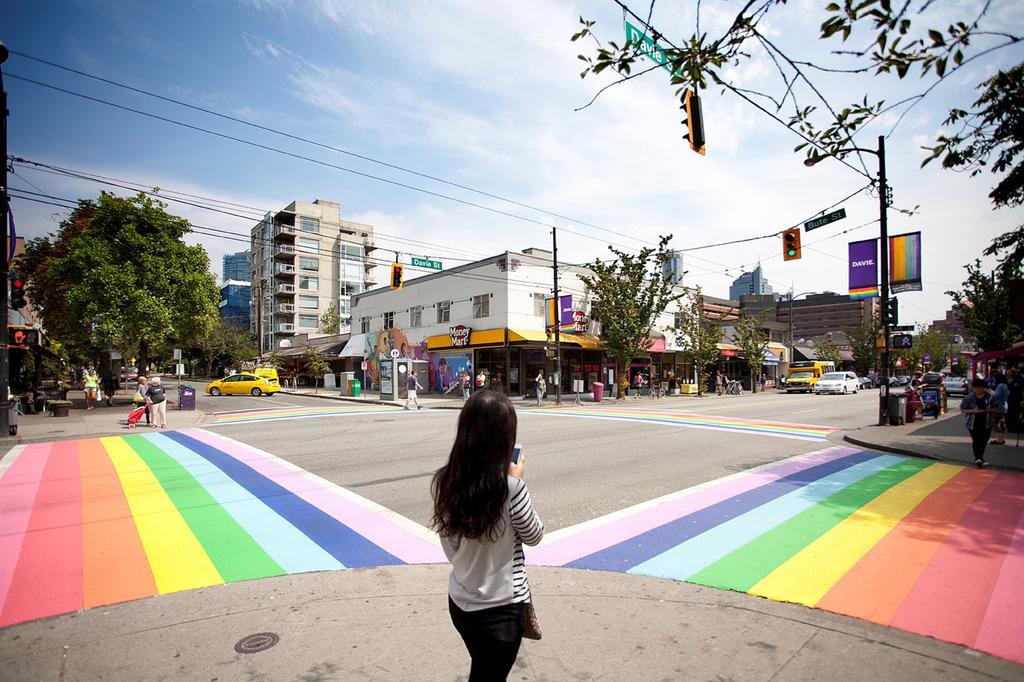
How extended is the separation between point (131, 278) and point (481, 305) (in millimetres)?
17229

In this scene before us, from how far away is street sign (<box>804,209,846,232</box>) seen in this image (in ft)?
46.6

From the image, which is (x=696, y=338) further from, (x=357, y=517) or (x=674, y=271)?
(x=357, y=517)

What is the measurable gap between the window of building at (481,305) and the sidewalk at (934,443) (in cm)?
2022

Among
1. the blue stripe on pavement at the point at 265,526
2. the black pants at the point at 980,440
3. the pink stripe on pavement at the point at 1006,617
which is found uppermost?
the black pants at the point at 980,440

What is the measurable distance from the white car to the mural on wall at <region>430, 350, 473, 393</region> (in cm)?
2477

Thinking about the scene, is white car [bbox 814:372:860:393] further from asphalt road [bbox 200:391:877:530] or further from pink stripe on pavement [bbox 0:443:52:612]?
pink stripe on pavement [bbox 0:443:52:612]

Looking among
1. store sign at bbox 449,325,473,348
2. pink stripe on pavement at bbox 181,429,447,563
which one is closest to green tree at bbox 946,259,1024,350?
store sign at bbox 449,325,473,348

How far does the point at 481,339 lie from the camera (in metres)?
30.1

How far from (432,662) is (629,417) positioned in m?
15.9

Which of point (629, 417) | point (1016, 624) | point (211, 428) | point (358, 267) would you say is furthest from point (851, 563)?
point (358, 267)

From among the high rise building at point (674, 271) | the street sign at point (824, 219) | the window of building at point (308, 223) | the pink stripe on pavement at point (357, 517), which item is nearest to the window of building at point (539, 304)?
the high rise building at point (674, 271)

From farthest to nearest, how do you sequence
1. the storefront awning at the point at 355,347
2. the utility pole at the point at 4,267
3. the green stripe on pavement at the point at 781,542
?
the storefront awning at the point at 355,347 < the utility pole at the point at 4,267 < the green stripe on pavement at the point at 781,542

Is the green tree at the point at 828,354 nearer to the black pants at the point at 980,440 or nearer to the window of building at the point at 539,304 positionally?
the window of building at the point at 539,304

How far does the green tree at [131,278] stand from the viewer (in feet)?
74.8
